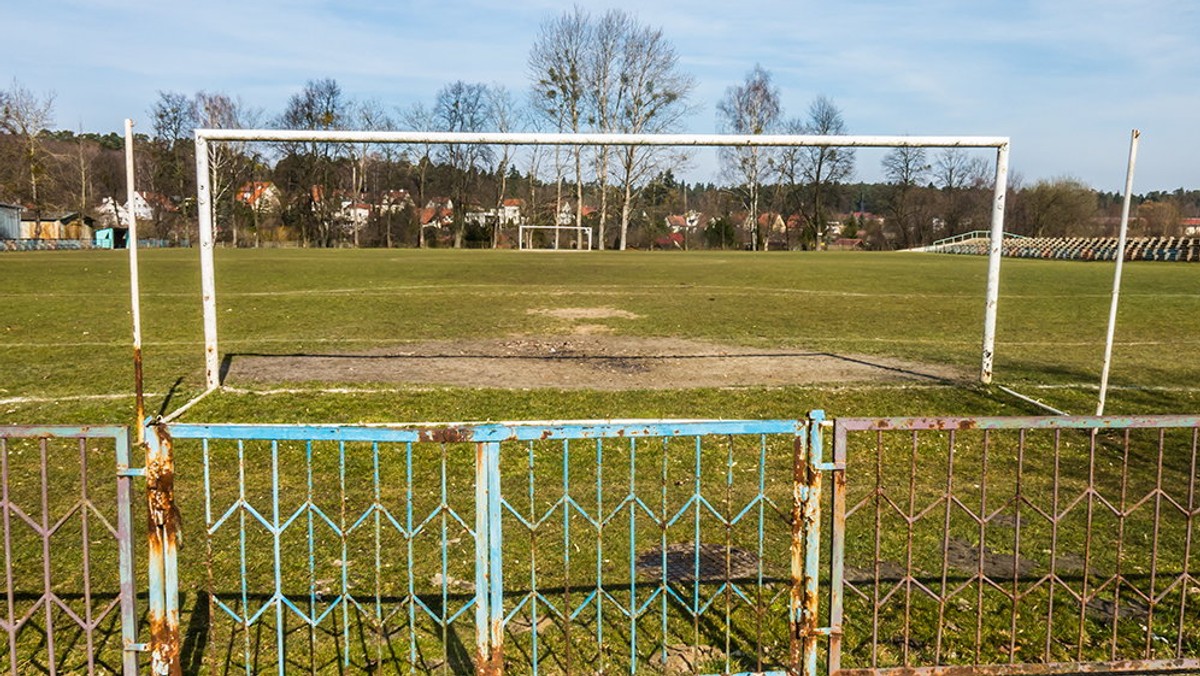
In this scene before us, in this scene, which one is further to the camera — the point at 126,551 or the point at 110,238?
the point at 110,238

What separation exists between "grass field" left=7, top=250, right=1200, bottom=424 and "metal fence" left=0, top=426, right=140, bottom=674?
7.01 feet

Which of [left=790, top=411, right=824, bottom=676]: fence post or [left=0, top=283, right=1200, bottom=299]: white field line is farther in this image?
[left=0, top=283, right=1200, bottom=299]: white field line

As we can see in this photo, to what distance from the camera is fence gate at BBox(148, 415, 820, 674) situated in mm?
3521

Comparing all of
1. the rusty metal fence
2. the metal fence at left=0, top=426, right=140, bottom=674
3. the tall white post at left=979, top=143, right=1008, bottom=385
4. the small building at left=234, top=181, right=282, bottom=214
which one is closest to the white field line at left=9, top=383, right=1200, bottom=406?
the tall white post at left=979, top=143, right=1008, bottom=385

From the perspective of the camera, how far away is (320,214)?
70.0 metres

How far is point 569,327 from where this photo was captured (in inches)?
614

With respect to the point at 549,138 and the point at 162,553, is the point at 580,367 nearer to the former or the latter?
the point at 549,138

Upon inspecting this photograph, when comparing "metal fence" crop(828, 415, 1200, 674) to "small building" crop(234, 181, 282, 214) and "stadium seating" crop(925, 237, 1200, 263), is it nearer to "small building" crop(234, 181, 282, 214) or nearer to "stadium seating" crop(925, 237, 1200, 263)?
"stadium seating" crop(925, 237, 1200, 263)

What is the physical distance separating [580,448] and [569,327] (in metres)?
8.23

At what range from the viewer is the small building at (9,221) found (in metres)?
57.5

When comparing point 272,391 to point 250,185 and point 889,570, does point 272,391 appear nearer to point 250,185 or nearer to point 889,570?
point 889,570

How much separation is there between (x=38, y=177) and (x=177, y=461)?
65553mm

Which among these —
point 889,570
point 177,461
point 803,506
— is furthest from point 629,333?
point 803,506

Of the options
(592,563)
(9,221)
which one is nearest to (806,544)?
(592,563)
